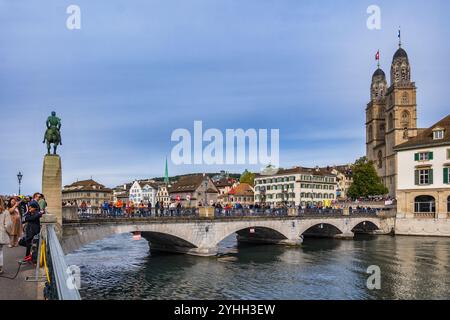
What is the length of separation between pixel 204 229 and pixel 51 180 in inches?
715

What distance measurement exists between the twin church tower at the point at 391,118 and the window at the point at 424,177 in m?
11.8

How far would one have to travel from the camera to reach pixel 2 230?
28.8 ft

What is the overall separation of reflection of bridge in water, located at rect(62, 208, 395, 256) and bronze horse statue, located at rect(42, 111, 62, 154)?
5.44 meters

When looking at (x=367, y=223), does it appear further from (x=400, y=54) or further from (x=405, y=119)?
(x=400, y=54)

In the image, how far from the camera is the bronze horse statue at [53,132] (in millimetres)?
18984

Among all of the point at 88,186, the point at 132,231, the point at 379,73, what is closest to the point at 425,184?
the point at 132,231

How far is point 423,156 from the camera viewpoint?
5362cm

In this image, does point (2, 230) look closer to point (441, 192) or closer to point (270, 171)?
point (441, 192)

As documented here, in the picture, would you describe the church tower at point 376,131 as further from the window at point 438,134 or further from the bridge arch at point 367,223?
the window at point 438,134

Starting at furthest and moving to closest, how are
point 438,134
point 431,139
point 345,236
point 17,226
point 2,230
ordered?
point 431,139
point 438,134
point 345,236
point 17,226
point 2,230

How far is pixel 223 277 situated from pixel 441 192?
36.2m

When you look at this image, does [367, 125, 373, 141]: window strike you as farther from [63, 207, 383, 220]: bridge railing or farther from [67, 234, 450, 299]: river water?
[67, 234, 450, 299]: river water
